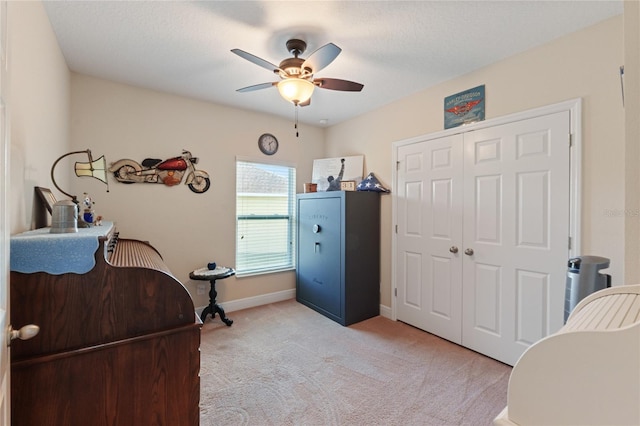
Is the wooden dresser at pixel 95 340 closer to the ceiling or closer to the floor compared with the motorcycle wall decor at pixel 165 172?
closer to the floor

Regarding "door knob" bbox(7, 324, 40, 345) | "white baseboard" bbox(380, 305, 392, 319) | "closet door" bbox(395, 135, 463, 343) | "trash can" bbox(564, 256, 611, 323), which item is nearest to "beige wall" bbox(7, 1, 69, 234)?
"door knob" bbox(7, 324, 40, 345)

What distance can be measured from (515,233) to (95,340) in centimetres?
282

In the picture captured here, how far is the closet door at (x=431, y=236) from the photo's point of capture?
106 inches

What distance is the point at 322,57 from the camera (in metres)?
1.83

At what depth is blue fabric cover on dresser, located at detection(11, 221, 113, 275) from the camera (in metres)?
1.04

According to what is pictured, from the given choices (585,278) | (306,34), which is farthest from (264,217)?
(585,278)

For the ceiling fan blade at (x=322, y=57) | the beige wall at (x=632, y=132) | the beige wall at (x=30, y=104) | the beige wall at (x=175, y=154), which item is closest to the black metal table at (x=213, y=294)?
the beige wall at (x=175, y=154)

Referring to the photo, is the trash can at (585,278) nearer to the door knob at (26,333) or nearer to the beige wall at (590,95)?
the beige wall at (590,95)

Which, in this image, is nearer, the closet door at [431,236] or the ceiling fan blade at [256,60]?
the ceiling fan blade at [256,60]

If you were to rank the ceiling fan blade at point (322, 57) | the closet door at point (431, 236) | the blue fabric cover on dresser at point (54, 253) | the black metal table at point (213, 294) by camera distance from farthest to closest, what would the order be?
the black metal table at point (213, 294) → the closet door at point (431, 236) → the ceiling fan blade at point (322, 57) → the blue fabric cover on dresser at point (54, 253)

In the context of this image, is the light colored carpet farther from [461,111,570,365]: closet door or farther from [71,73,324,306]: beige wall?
[71,73,324,306]: beige wall

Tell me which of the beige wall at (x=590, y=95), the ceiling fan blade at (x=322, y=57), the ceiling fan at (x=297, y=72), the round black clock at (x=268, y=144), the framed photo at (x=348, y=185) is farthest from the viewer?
the round black clock at (x=268, y=144)

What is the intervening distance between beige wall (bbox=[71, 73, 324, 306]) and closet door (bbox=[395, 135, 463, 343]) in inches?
66.8

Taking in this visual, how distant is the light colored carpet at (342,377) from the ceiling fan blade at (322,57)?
7.55ft
